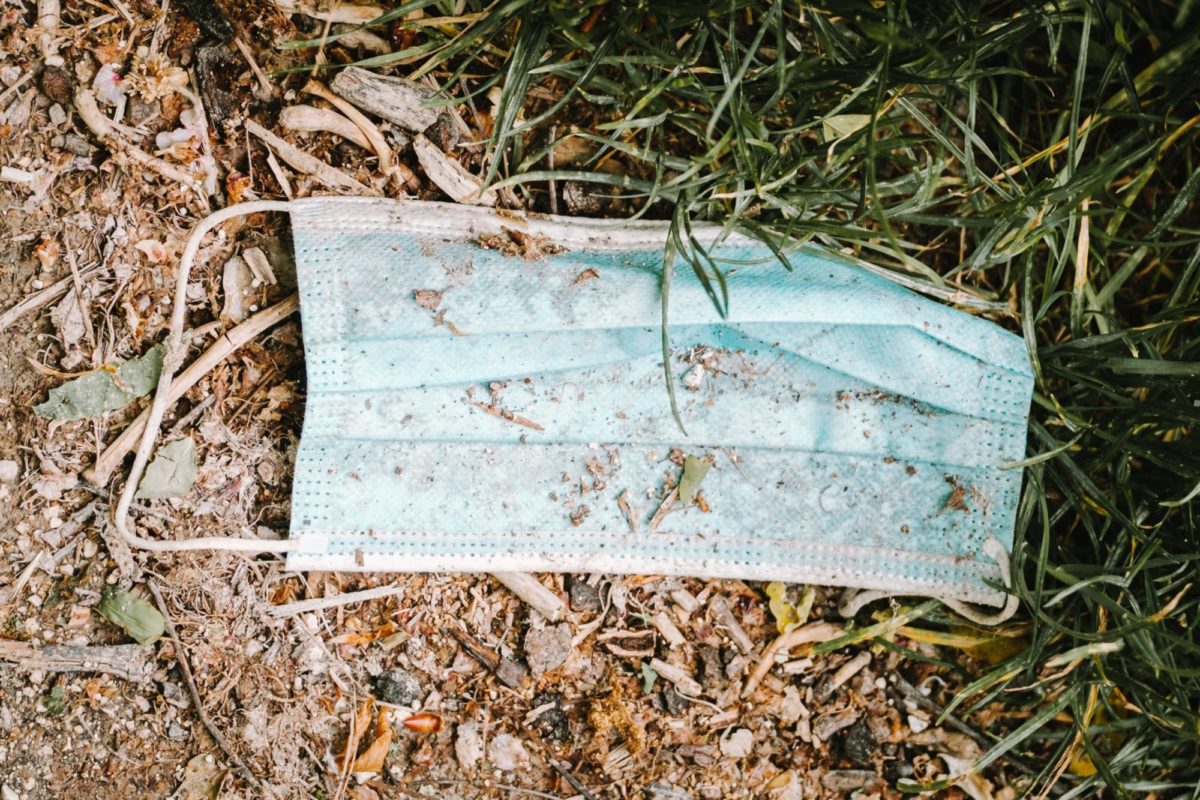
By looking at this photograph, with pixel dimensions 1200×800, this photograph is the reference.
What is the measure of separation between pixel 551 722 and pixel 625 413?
0.62 metres

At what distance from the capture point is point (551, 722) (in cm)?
155

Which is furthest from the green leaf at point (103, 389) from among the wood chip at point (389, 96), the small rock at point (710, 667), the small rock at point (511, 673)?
the small rock at point (710, 667)

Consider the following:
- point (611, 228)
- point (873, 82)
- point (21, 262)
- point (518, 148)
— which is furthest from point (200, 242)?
point (873, 82)

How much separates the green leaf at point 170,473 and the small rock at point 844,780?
4.41ft

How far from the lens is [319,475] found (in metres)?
1.43

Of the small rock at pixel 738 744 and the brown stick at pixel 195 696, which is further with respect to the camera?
the small rock at pixel 738 744

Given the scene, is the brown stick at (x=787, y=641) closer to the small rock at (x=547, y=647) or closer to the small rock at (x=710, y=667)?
the small rock at (x=710, y=667)

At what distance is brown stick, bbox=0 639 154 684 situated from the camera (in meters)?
1.47

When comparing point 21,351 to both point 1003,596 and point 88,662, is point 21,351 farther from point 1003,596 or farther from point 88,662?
point 1003,596

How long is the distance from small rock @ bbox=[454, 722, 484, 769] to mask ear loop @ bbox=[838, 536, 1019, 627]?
742 mm

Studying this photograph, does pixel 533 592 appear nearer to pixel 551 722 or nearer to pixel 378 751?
pixel 551 722

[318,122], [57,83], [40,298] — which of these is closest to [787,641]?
[318,122]

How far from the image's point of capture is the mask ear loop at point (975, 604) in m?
1.49

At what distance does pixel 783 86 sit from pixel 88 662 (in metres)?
1.60
